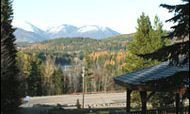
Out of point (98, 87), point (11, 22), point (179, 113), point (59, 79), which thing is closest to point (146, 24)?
point (11, 22)

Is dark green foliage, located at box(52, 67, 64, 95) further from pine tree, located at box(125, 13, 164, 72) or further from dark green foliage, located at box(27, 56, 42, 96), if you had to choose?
pine tree, located at box(125, 13, 164, 72)

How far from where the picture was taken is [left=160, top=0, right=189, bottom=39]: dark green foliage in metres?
11.1

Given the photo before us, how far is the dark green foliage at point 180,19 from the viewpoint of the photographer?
1106cm

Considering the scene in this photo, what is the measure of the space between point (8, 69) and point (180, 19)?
2263 cm

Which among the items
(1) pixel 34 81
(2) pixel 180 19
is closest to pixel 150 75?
(2) pixel 180 19

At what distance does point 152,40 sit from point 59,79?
7226cm

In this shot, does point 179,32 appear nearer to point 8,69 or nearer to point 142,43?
point 8,69

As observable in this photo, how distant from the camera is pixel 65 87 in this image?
11694cm

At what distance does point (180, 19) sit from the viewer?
1139cm

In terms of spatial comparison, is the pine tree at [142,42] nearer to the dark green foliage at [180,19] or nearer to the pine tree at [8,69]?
the pine tree at [8,69]

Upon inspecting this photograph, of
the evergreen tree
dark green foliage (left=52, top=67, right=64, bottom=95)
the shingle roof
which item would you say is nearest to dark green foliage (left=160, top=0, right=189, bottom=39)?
the shingle roof

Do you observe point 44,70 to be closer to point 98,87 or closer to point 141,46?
point 98,87

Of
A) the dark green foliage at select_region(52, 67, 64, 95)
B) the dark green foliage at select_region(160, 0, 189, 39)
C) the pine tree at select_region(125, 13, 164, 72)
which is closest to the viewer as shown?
the dark green foliage at select_region(160, 0, 189, 39)

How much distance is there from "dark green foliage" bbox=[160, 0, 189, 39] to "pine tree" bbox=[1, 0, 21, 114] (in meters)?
18.2
